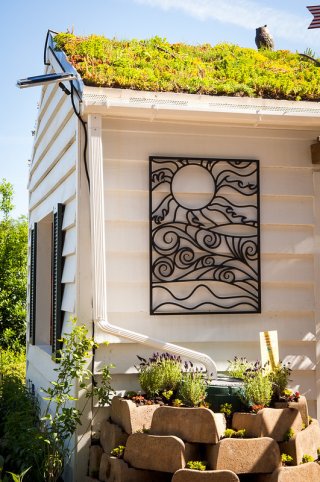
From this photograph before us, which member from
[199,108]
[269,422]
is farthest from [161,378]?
[199,108]

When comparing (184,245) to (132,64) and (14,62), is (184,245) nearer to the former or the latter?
(132,64)

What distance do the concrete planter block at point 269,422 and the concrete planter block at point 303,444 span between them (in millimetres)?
60

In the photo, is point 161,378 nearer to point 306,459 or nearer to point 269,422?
point 269,422

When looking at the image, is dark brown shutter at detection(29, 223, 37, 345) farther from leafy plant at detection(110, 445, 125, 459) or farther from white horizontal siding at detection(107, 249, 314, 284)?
leafy plant at detection(110, 445, 125, 459)

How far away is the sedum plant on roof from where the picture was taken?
20.2 feet

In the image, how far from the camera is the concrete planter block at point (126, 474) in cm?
488

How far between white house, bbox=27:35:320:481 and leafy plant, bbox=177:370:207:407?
21.2 inches

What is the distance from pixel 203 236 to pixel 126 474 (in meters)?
2.06

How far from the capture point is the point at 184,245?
5941 mm

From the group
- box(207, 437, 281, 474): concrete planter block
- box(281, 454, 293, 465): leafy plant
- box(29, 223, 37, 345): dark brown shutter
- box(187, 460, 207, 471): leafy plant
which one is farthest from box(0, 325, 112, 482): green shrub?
box(29, 223, 37, 345): dark brown shutter

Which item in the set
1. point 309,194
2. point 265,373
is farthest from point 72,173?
point 265,373

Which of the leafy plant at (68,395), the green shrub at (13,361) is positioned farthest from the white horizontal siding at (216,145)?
the green shrub at (13,361)

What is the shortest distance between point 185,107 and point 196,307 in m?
1.65

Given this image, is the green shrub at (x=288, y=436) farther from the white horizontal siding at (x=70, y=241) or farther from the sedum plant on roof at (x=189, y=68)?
the sedum plant on roof at (x=189, y=68)
